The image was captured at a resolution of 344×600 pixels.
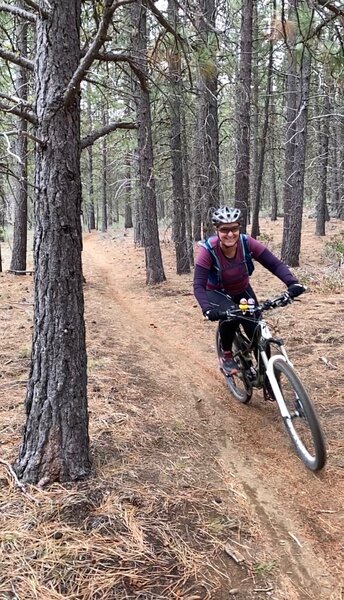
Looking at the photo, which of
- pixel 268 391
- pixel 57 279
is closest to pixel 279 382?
pixel 268 391

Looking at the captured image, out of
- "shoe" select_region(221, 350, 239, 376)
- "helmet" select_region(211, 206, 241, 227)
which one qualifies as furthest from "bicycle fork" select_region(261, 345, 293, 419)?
"helmet" select_region(211, 206, 241, 227)

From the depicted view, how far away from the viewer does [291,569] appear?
283cm

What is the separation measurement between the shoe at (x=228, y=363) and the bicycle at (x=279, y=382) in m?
0.08

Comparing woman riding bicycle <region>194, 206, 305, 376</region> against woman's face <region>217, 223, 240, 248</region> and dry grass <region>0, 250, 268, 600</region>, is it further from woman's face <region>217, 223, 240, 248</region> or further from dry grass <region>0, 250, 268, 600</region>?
dry grass <region>0, 250, 268, 600</region>

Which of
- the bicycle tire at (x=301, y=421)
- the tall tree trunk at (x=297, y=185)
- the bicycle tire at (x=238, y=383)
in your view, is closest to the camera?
the bicycle tire at (x=301, y=421)

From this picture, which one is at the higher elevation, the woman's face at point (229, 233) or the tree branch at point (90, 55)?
the tree branch at point (90, 55)

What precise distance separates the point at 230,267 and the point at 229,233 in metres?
0.47

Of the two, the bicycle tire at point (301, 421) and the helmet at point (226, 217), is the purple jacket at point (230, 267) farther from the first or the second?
the bicycle tire at point (301, 421)

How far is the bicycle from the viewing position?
12.5 feet

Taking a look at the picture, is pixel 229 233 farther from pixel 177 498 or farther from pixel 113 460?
pixel 177 498

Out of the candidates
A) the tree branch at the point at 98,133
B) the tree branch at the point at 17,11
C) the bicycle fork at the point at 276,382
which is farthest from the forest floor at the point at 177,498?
the tree branch at the point at 17,11

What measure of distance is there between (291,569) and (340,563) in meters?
0.32

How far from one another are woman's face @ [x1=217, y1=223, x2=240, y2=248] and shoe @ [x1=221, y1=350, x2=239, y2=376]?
1.43m

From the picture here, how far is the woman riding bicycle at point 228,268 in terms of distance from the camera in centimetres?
490
